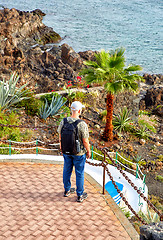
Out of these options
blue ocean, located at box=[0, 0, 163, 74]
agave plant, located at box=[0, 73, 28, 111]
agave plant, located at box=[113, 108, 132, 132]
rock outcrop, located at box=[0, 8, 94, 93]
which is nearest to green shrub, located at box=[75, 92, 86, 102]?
agave plant, located at box=[113, 108, 132, 132]

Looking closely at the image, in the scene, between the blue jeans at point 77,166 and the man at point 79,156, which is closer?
the man at point 79,156

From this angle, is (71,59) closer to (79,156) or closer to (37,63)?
(37,63)

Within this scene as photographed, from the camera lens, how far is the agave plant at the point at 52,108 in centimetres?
1175

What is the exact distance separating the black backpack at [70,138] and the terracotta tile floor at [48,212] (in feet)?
3.32

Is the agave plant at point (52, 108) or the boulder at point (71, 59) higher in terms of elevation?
the boulder at point (71, 59)

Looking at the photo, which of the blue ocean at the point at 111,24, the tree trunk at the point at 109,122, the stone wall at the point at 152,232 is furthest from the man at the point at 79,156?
the blue ocean at the point at 111,24

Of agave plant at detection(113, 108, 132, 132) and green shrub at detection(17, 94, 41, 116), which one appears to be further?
agave plant at detection(113, 108, 132, 132)

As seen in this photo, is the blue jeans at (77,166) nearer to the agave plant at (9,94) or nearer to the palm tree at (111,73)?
the agave plant at (9,94)

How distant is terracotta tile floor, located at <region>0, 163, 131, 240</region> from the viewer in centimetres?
481

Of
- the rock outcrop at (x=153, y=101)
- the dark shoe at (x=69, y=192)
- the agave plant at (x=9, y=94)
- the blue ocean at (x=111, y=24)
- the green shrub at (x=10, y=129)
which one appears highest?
the blue ocean at (x=111, y=24)

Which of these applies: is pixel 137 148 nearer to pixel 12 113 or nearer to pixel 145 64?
pixel 12 113

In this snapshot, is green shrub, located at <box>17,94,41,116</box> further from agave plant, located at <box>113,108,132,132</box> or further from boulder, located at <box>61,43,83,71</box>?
boulder, located at <box>61,43,83,71</box>

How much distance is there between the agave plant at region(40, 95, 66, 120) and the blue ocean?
1732 cm

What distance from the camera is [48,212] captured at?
17.3 feet
